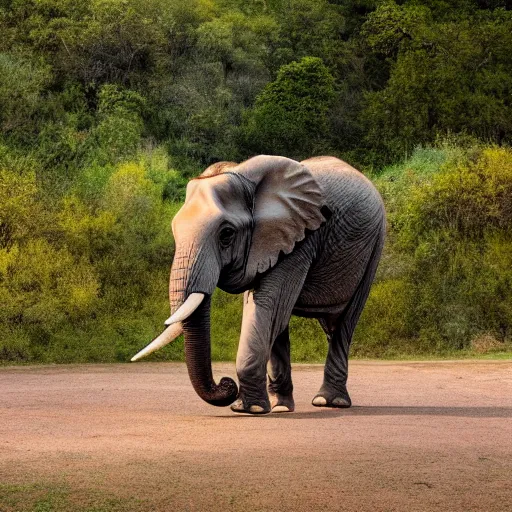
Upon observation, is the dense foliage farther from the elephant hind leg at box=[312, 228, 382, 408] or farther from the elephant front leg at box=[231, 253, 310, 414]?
the elephant front leg at box=[231, 253, 310, 414]

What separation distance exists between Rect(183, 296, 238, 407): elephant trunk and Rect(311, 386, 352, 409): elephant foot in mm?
2110

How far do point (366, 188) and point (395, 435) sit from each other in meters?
3.75

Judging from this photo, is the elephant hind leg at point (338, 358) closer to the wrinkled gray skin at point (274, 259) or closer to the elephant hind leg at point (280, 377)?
the wrinkled gray skin at point (274, 259)

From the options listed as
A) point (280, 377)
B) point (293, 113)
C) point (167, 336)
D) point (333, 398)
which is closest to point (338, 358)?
point (333, 398)

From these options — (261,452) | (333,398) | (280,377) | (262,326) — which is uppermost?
(262,326)

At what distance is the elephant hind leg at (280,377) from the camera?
1537 centimetres

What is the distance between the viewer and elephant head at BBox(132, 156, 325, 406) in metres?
13.4

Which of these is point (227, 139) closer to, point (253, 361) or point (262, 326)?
point (262, 326)

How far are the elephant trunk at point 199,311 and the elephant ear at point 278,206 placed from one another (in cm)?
84

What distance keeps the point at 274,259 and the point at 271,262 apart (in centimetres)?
5

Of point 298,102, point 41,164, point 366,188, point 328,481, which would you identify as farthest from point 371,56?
point 328,481

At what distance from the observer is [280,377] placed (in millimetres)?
15367

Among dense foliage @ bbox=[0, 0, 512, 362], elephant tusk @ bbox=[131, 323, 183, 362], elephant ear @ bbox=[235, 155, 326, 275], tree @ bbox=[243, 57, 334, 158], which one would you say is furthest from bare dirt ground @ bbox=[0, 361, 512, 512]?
tree @ bbox=[243, 57, 334, 158]

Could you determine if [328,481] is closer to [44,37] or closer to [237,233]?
[237,233]
